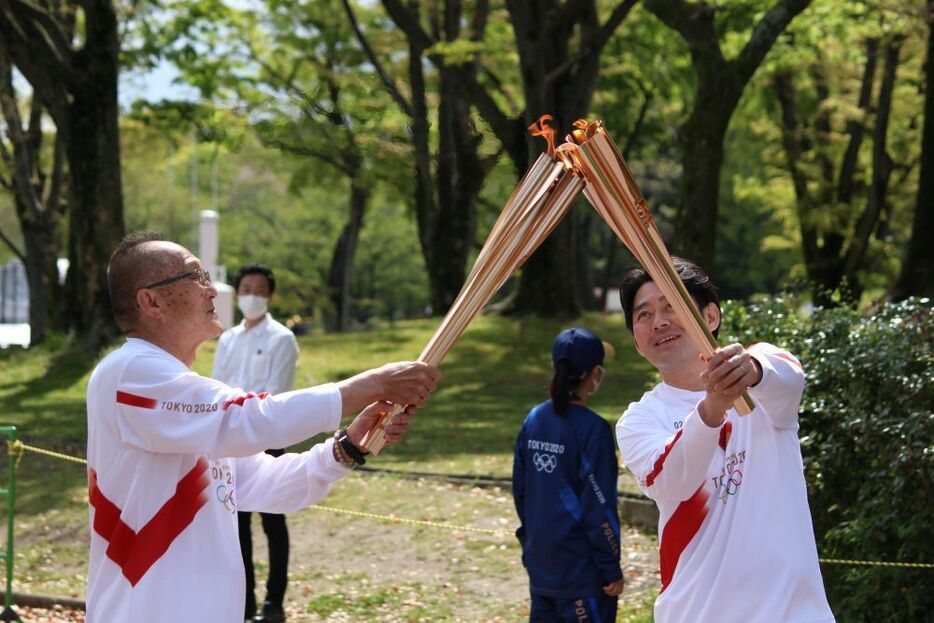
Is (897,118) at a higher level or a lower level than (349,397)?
higher

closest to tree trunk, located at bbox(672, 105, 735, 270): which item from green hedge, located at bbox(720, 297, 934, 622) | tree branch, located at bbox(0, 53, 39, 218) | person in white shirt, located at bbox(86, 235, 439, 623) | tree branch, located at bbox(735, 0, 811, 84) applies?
tree branch, located at bbox(735, 0, 811, 84)

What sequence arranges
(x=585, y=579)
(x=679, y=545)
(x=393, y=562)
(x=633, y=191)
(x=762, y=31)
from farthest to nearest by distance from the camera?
(x=762, y=31) → (x=393, y=562) → (x=585, y=579) → (x=679, y=545) → (x=633, y=191)

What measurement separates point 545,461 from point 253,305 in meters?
3.14

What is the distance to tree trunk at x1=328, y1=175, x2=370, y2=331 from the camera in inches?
1254

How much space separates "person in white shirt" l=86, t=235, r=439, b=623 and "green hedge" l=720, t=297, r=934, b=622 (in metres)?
3.10

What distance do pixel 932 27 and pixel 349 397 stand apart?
15.4 m

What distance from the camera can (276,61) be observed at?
27.5 metres

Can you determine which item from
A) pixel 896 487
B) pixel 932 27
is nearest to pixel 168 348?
pixel 896 487

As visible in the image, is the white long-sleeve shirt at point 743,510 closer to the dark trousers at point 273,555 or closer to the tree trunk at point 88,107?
the dark trousers at point 273,555

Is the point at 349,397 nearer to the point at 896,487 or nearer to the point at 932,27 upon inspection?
the point at 896,487

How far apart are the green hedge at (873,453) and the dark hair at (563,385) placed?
1.48 m

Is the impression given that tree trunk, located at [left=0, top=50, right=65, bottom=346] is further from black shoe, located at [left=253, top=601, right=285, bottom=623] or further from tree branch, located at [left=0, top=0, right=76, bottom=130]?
black shoe, located at [left=253, top=601, right=285, bottom=623]

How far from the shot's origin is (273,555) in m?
7.82

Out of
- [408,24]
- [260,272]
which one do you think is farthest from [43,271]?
[260,272]
